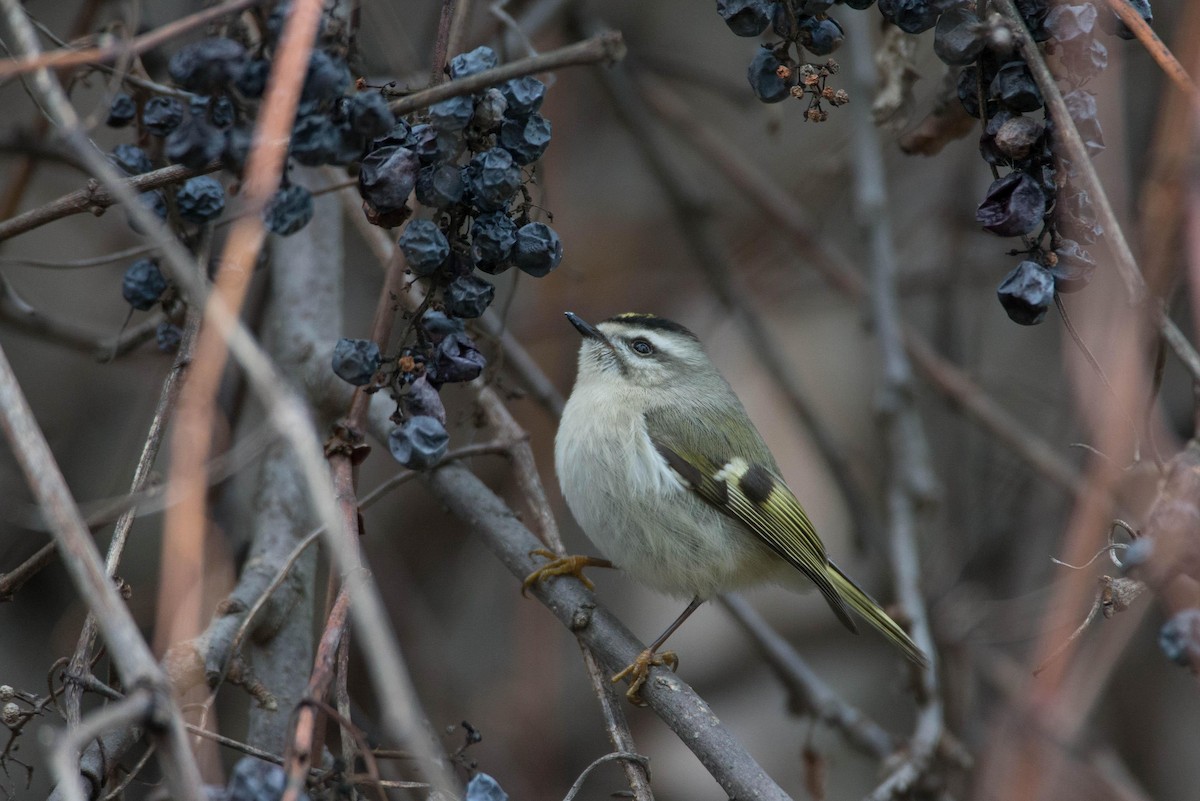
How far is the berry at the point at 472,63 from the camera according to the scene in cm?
156

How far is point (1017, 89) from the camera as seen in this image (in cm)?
157

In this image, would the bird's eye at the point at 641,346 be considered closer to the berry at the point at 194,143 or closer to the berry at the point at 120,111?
the berry at the point at 120,111

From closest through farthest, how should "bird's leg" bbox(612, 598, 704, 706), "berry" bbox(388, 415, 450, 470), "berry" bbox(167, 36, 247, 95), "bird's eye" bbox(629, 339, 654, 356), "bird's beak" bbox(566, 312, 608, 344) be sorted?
"berry" bbox(167, 36, 247, 95)
"berry" bbox(388, 415, 450, 470)
"bird's leg" bbox(612, 598, 704, 706)
"bird's beak" bbox(566, 312, 608, 344)
"bird's eye" bbox(629, 339, 654, 356)

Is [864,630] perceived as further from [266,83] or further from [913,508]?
[266,83]

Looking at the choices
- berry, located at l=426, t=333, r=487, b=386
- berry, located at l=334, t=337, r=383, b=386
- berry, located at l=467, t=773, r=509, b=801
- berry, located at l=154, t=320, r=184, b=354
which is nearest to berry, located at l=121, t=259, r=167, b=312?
berry, located at l=154, t=320, r=184, b=354

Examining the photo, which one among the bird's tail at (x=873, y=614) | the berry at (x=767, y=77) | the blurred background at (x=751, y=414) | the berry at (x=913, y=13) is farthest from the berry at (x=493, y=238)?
the bird's tail at (x=873, y=614)

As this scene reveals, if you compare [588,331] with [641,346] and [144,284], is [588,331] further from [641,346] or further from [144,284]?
[144,284]

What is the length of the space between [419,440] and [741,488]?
1382 millimetres

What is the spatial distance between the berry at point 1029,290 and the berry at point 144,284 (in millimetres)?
1417

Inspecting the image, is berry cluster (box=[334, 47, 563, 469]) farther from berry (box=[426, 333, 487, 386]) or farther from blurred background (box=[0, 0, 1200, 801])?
blurred background (box=[0, 0, 1200, 801])

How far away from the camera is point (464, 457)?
2.44 metres

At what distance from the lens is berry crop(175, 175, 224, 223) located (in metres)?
1.74

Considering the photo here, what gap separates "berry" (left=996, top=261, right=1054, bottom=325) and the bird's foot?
100 cm

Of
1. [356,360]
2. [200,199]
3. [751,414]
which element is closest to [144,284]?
[200,199]
